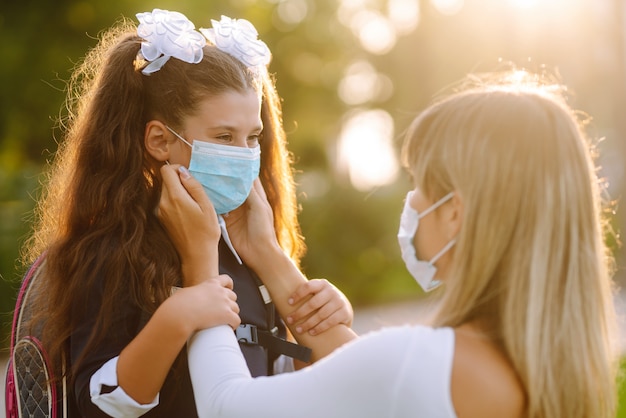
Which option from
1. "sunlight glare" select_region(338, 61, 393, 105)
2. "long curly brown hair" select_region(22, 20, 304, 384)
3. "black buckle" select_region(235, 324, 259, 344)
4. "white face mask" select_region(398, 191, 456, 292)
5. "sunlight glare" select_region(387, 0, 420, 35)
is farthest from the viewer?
"sunlight glare" select_region(387, 0, 420, 35)

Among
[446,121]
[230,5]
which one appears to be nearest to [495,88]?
[446,121]

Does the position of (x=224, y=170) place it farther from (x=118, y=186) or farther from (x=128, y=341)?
(x=128, y=341)

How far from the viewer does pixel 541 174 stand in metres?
2.15

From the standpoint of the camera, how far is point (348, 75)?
22.2m

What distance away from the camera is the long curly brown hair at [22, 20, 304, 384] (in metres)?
2.69

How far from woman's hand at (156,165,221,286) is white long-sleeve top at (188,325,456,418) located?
561 millimetres

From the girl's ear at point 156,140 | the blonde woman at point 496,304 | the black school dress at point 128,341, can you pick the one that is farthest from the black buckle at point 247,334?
the girl's ear at point 156,140

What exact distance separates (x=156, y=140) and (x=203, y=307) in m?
0.85

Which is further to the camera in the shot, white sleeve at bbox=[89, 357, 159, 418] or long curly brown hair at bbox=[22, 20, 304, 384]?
long curly brown hair at bbox=[22, 20, 304, 384]

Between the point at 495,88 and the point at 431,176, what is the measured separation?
1.05ft

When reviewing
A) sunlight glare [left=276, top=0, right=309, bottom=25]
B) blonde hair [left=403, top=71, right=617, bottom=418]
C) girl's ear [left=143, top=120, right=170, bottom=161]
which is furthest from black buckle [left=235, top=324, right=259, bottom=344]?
sunlight glare [left=276, top=0, right=309, bottom=25]

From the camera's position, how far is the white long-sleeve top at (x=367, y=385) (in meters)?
2.04

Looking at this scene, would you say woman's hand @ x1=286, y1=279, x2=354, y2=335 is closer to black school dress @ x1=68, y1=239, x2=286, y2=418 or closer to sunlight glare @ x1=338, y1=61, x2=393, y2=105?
black school dress @ x1=68, y1=239, x2=286, y2=418

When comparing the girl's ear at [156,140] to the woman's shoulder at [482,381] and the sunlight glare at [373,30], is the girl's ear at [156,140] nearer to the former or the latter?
the woman's shoulder at [482,381]
